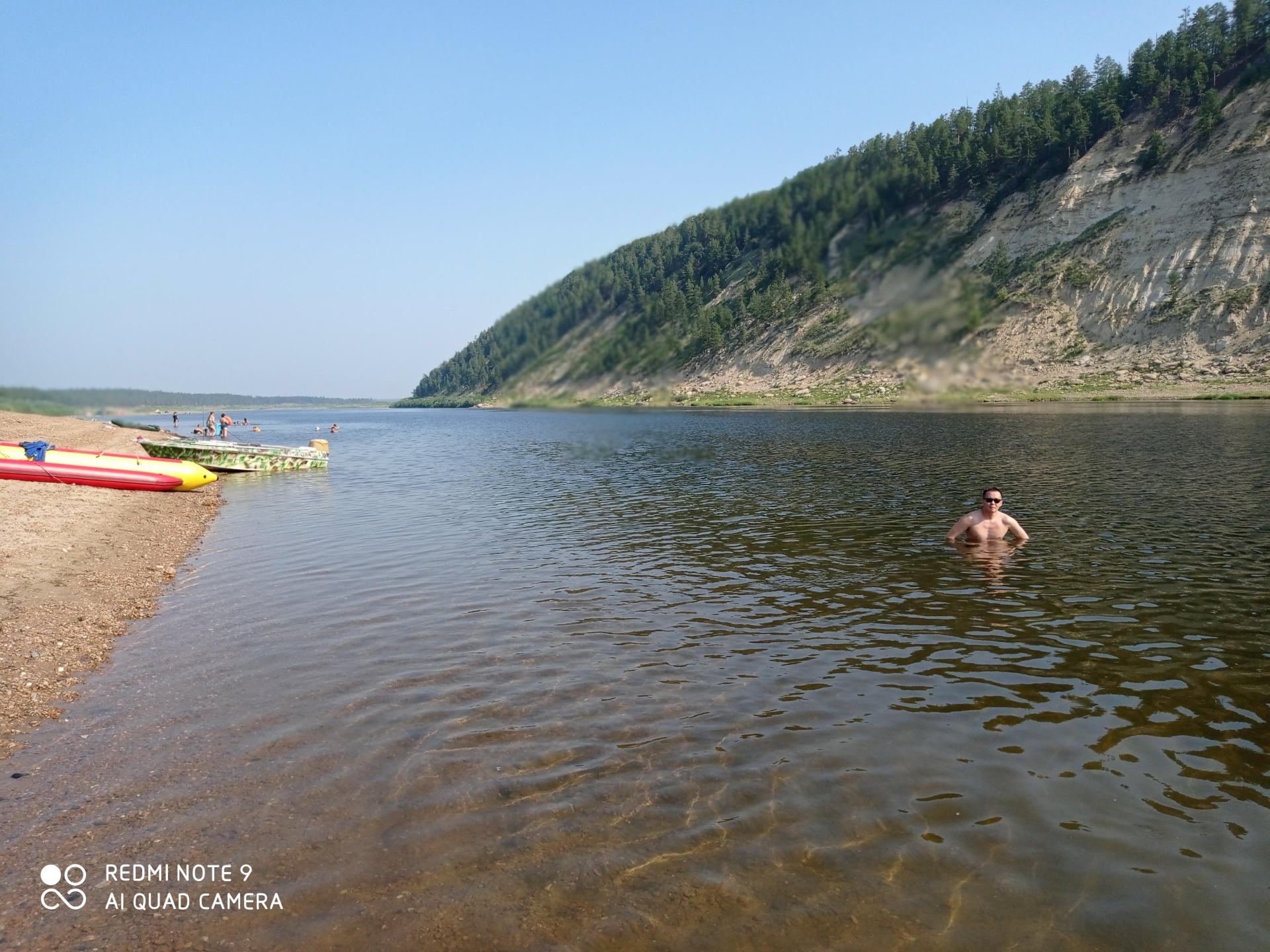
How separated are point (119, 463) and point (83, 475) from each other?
55.5 inches

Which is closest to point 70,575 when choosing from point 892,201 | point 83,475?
point 83,475

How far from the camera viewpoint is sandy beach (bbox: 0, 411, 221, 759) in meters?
10.5

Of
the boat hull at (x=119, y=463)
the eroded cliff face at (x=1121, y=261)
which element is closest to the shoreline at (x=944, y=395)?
the eroded cliff face at (x=1121, y=261)

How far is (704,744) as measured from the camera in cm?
865

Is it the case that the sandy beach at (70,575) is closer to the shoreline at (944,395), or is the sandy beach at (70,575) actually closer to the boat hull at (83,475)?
the boat hull at (83,475)

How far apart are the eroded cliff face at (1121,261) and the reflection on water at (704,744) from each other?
4095 centimetres

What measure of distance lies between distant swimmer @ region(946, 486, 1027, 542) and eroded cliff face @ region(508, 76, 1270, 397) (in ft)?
117

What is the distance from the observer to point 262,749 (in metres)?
8.68

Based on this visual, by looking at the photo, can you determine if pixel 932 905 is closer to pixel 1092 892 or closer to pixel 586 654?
pixel 1092 892

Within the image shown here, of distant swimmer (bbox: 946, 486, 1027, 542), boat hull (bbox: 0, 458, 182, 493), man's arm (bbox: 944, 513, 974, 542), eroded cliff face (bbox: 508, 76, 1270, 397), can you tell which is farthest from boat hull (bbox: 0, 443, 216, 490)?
eroded cliff face (bbox: 508, 76, 1270, 397)

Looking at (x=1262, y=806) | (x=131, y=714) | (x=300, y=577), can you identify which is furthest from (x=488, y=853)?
(x=300, y=577)

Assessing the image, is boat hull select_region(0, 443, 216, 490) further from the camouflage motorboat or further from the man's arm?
the man's arm

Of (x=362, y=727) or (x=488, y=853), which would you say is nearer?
(x=488, y=853)

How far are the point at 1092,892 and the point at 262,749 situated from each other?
8484 mm
